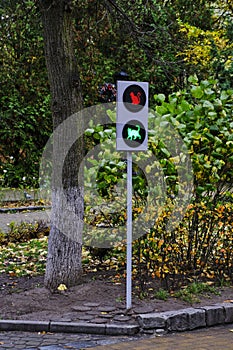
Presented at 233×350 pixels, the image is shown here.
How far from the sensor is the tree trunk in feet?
24.5

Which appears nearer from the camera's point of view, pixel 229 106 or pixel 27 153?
pixel 229 106

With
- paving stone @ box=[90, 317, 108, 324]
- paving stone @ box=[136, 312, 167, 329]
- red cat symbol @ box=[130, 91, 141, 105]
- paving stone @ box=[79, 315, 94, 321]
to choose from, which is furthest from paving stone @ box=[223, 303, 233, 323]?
red cat symbol @ box=[130, 91, 141, 105]

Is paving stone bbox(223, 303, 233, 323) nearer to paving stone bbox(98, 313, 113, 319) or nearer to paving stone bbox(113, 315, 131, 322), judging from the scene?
paving stone bbox(113, 315, 131, 322)

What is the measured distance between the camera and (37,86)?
66.3ft

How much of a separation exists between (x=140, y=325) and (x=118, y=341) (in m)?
0.39

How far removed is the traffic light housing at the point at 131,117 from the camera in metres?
6.57

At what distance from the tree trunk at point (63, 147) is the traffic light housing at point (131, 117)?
1.10 m

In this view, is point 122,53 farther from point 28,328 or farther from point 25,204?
point 28,328

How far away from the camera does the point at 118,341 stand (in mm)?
5988

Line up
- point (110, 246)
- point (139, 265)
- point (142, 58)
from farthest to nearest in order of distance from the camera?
1. point (142, 58)
2. point (110, 246)
3. point (139, 265)

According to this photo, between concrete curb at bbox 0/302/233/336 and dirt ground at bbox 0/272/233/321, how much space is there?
170 mm

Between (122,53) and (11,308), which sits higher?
(122,53)

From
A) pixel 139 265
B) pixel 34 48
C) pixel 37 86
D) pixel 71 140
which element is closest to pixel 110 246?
pixel 139 265

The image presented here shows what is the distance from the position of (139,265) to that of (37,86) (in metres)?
13.9
